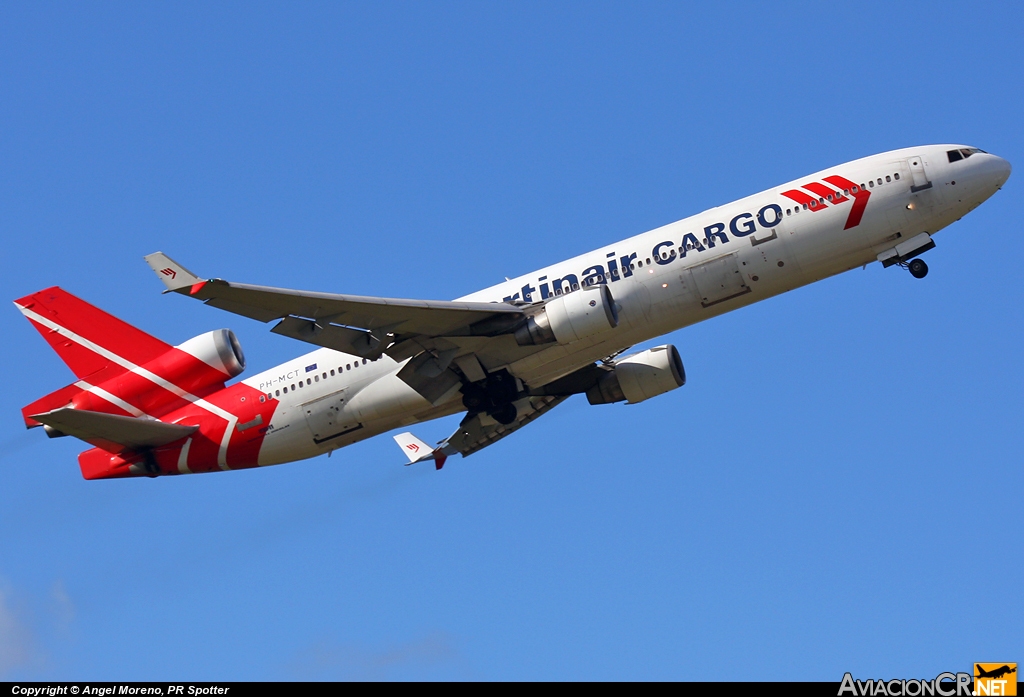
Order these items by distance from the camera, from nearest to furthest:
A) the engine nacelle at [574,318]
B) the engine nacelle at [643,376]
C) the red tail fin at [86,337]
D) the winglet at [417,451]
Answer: the engine nacelle at [574,318], the red tail fin at [86,337], the engine nacelle at [643,376], the winglet at [417,451]

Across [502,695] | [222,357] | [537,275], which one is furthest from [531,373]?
[502,695]

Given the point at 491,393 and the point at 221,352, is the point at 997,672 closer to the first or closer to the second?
the point at 491,393

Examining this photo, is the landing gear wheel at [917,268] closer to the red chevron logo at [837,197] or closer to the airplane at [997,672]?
the red chevron logo at [837,197]

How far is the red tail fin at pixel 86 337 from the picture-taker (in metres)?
39.8

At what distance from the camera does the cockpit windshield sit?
3497 cm

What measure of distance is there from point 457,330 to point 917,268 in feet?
46.7

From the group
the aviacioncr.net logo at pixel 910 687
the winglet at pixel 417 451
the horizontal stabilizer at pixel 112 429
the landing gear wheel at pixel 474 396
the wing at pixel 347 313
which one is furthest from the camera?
the winglet at pixel 417 451

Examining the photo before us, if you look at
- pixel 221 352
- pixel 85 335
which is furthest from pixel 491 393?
pixel 85 335

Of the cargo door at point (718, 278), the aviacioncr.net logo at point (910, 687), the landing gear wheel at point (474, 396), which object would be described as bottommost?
the aviacioncr.net logo at point (910, 687)

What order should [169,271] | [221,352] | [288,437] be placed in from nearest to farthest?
[169,271], [288,437], [221,352]

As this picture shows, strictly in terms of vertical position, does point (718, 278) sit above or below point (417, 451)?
above

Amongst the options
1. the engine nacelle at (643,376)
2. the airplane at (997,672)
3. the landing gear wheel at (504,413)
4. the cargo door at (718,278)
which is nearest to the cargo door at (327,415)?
the landing gear wheel at (504,413)

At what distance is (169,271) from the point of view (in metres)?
29.9

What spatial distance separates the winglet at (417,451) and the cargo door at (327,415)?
5.66 meters
